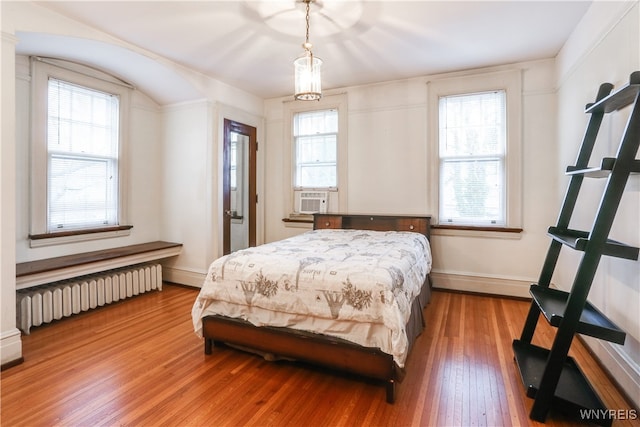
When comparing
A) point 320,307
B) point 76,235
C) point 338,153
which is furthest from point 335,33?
point 76,235

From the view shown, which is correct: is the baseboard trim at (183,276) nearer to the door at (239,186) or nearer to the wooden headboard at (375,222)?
the door at (239,186)

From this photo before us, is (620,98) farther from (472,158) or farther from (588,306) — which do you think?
(472,158)

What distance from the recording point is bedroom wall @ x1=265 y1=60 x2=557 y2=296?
141 inches

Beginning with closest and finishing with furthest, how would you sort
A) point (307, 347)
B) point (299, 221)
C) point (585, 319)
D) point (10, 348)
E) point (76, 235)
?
point (585, 319) → point (307, 347) → point (10, 348) → point (76, 235) → point (299, 221)

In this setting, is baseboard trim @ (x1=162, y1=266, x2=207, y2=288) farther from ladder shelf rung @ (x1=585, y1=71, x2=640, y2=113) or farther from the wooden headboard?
ladder shelf rung @ (x1=585, y1=71, x2=640, y2=113)

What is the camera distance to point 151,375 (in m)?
2.16

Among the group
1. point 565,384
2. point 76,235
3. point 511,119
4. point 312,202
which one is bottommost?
point 565,384

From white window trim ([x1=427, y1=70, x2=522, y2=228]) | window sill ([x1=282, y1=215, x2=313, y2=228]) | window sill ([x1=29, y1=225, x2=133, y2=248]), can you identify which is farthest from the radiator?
white window trim ([x1=427, y1=70, x2=522, y2=228])

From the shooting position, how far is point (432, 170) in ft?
13.2

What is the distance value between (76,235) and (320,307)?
3031mm

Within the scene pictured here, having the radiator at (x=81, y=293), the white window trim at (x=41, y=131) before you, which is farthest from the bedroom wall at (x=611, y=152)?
the white window trim at (x=41, y=131)

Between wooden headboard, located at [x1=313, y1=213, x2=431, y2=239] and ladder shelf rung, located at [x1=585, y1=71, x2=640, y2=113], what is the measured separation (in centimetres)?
200

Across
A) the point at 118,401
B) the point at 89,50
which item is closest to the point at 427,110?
the point at 89,50

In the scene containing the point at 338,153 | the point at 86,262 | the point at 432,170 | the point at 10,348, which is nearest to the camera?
the point at 10,348
